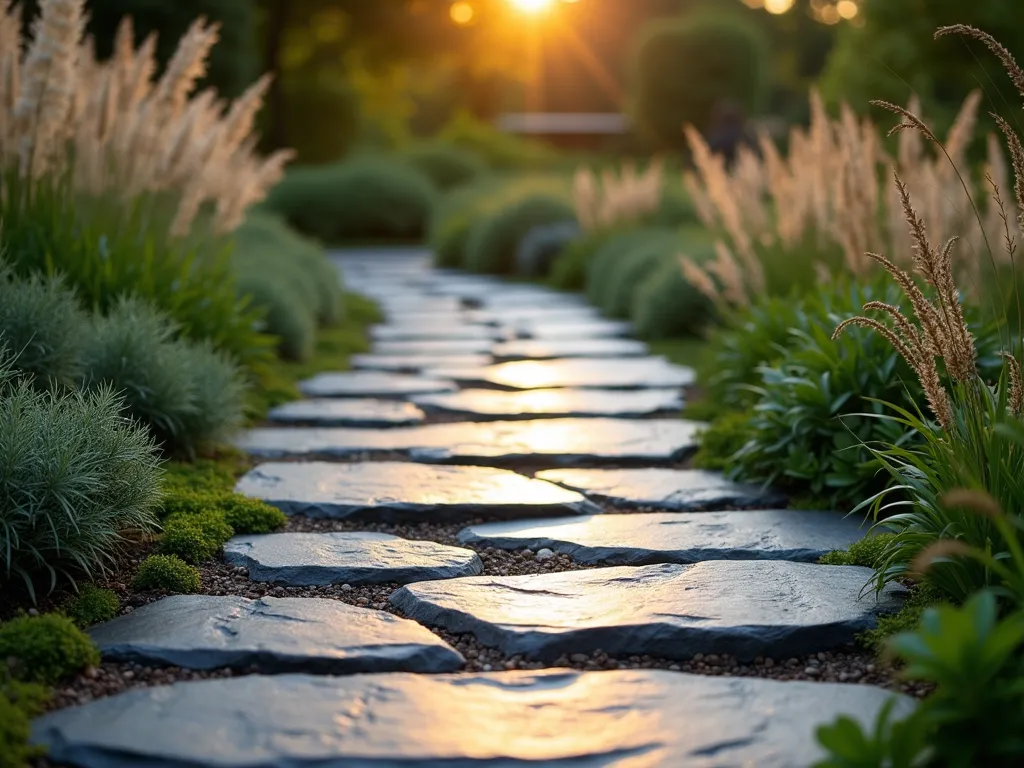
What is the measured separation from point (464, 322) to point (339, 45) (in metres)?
15.1

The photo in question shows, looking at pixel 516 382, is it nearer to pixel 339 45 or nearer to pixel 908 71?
pixel 908 71

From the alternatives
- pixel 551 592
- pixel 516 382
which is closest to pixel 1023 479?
pixel 551 592

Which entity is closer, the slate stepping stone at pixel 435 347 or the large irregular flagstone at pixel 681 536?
the large irregular flagstone at pixel 681 536

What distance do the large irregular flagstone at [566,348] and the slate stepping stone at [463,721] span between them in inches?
158

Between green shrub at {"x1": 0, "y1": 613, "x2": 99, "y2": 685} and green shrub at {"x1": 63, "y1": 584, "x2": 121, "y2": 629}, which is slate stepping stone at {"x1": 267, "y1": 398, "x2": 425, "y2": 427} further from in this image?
green shrub at {"x1": 0, "y1": 613, "x2": 99, "y2": 685}

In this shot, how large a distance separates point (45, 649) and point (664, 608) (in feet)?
4.03

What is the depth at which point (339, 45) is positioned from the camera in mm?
20828

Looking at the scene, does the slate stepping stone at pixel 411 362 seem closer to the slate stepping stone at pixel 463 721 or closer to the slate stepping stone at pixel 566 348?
the slate stepping stone at pixel 566 348

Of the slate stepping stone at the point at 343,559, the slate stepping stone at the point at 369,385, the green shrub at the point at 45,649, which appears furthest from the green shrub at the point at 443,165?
the green shrub at the point at 45,649

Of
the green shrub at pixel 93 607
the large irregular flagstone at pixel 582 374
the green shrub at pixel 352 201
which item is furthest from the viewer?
the green shrub at pixel 352 201

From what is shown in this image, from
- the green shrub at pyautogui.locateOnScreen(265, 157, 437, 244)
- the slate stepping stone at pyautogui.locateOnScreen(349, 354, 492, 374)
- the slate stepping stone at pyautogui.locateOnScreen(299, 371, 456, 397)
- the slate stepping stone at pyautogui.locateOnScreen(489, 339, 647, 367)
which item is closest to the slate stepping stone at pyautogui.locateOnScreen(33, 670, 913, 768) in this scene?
the slate stepping stone at pyautogui.locateOnScreen(299, 371, 456, 397)

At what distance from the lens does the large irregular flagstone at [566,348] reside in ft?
19.9

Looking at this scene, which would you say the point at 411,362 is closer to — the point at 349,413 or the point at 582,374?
the point at 582,374

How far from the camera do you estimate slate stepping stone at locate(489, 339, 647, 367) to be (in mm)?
Answer: 6070
